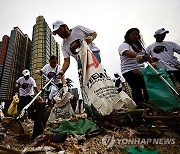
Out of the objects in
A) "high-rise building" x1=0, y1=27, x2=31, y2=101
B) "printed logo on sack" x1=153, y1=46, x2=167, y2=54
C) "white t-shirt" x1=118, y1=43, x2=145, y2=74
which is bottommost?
"white t-shirt" x1=118, y1=43, x2=145, y2=74

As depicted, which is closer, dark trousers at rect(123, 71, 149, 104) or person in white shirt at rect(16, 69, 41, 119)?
dark trousers at rect(123, 71, 149, 104)

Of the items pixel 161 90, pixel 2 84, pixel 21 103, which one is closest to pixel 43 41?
pixel 2 84

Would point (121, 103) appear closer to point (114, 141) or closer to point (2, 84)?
point (114, 141)

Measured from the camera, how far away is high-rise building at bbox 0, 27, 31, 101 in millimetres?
23797

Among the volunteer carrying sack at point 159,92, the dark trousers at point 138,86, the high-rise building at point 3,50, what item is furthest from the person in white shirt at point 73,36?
the high-rise building at point 3,50

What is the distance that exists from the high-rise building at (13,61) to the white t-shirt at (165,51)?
880 inches

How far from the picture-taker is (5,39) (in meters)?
27.0

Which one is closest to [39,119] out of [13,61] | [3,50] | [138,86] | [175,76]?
[138,86]

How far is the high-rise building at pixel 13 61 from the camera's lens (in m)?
23.8

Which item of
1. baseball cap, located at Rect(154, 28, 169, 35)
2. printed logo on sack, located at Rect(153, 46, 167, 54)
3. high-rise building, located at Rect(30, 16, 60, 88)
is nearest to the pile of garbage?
printed logo on sack, located at Rect(153, 46, 167, 54)

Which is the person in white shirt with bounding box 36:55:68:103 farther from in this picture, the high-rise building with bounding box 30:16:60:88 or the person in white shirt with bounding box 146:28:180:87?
the high-rise building with bounding box 30:16:60:88

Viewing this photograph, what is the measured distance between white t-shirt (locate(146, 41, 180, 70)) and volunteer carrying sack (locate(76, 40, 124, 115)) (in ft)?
5.30

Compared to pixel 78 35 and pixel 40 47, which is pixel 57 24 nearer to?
pixel 78 35

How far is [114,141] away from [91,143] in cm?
20
